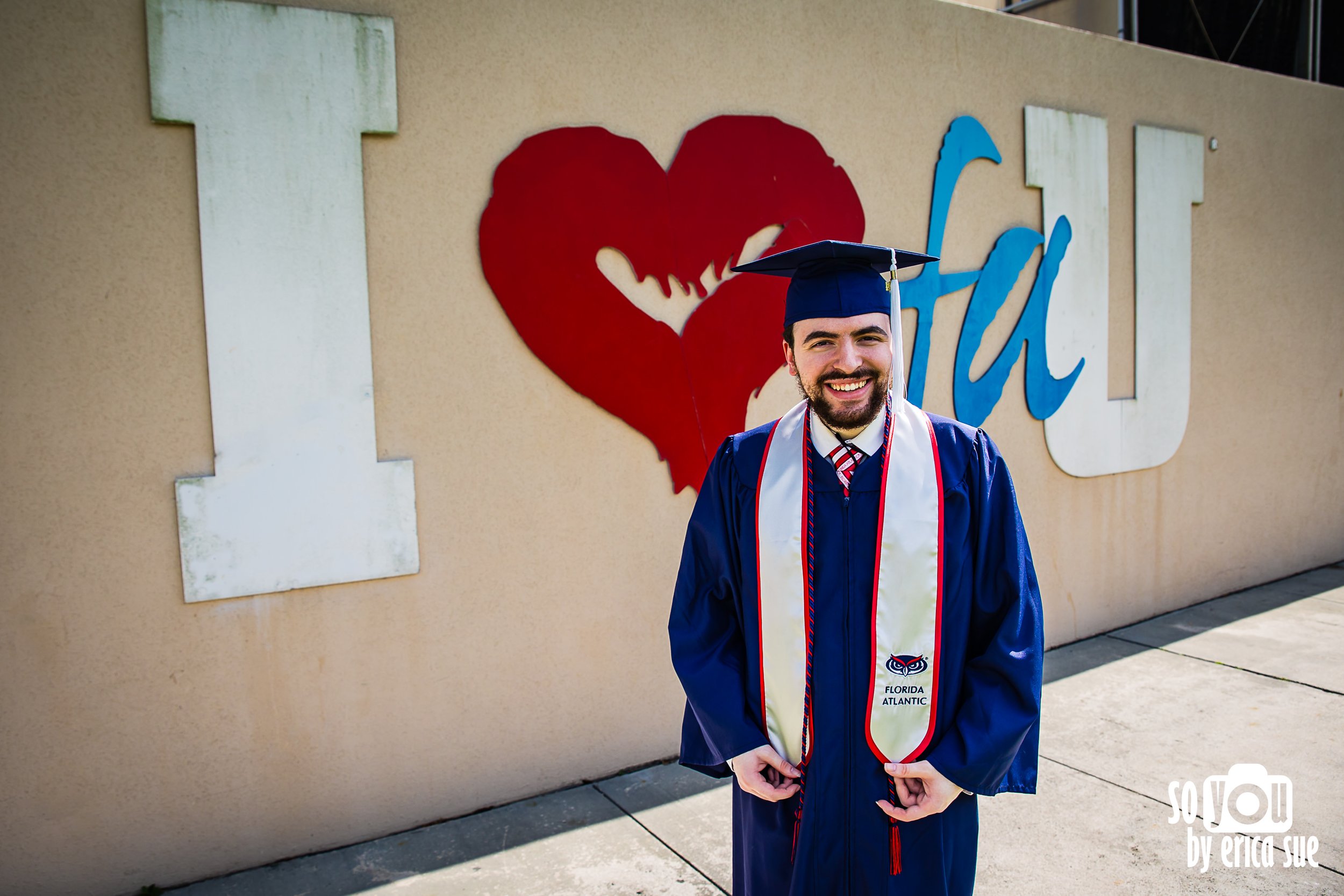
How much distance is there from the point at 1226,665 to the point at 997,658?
3686 millimetres

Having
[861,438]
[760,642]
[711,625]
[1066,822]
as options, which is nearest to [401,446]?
[711,625]

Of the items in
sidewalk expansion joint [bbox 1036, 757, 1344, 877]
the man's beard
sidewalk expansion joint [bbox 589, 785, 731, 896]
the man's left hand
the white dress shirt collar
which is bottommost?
sidewalk expansion joint [bbox 589, 785, 731, 896]

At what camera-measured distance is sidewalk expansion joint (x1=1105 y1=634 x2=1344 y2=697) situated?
171 inches

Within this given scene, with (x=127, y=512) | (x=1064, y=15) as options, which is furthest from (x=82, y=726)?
(x=1064, y=15)

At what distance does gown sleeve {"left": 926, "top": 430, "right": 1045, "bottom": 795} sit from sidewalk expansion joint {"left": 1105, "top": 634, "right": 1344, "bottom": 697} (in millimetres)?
3324

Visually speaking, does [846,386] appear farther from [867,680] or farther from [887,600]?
[867,680]

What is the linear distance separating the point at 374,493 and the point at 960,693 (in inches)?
84.5

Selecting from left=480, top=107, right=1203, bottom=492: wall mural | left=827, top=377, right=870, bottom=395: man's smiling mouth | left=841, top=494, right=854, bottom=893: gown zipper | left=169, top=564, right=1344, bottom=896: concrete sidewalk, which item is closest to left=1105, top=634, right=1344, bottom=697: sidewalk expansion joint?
left=169, top=564, right=1344, bottom=896: concrete sidewalk

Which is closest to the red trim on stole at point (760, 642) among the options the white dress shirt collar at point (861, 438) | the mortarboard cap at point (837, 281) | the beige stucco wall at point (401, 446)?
the white dress shirt collar at point (861, 438)

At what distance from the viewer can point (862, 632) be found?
75.1 inches

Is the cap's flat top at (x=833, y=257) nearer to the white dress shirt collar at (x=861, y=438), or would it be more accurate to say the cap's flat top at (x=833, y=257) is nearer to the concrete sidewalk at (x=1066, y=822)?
the white dress shirt collar at (x=861, y=438)

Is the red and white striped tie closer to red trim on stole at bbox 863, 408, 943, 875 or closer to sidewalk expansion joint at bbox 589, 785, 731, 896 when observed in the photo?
red trim on stole at bbox 863, 408, 943, 875

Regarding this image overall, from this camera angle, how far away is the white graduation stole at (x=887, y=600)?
1.89 metres

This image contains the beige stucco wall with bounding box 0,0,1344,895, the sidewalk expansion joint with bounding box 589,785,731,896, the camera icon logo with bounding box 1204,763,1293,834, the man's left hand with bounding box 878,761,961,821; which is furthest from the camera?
the camera icon logo with bounding box 1204,763,1293,834
